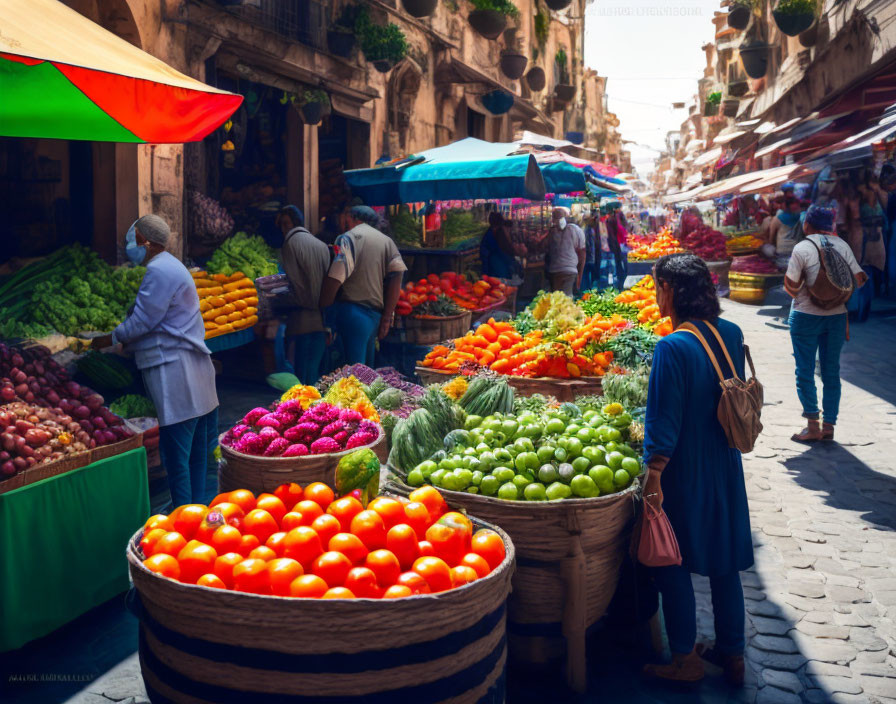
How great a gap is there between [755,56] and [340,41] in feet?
51.8

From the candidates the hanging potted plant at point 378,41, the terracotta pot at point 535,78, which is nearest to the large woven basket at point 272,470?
the hanging potted plant at point 378,41

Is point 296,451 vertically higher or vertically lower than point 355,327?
lower

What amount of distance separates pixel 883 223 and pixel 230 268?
1142 centimetres

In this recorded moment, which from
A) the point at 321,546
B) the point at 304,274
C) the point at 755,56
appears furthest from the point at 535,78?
the point at 321,546

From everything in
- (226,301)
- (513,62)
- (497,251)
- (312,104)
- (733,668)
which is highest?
(513,62)

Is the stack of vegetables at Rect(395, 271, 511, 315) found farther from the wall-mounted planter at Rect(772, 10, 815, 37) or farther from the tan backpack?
the wall-mounted planter at Rect(772, 10, 815, 37)

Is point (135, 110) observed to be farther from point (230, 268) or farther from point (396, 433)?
point (230, 268)

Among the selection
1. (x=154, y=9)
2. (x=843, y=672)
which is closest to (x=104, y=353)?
(x=154, y=9)

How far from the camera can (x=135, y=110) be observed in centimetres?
369

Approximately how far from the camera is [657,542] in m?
3.40

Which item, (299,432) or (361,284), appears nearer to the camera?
(299,432)

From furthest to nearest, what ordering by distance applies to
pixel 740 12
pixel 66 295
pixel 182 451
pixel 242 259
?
1. pixel 740 12
2. pixel 242 259
3. pixel 66 295
4. pixel 182 451

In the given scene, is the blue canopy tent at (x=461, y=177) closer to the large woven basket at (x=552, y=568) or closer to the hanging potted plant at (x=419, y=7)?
the hanging potted plant at (x=419, y=7)

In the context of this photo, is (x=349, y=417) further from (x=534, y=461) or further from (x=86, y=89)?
(x=86, y=89)
